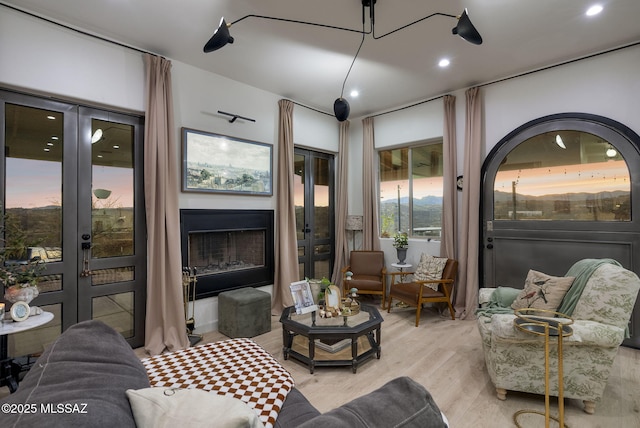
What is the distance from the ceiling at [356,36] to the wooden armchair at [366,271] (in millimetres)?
2460

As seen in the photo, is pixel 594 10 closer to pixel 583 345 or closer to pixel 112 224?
pixel 583 345

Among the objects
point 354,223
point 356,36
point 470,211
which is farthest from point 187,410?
point 354,223

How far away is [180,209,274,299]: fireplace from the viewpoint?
371cm

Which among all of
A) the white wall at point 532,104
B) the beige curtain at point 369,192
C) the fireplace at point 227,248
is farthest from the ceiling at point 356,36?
the fireplace at point 227,248

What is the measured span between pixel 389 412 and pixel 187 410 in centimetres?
53

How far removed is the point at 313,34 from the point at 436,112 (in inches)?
93.4

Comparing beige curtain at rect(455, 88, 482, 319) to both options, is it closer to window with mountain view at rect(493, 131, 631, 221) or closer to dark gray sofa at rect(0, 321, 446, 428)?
window with mountain view at rect(493, 131, 631, 221)

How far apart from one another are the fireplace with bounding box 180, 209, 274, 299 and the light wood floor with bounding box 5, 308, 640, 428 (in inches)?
26.9

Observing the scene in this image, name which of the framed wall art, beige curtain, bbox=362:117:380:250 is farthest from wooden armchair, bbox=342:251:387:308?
the framed wall art

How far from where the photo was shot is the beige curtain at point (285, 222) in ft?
14.4

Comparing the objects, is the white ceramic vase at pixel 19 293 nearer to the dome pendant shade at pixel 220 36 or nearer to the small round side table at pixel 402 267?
the dome pendant shade at pixel 220 36

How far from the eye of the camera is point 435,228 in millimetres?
4781

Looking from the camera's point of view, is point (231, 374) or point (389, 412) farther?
point (231, 374)

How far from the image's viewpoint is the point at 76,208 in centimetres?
293
